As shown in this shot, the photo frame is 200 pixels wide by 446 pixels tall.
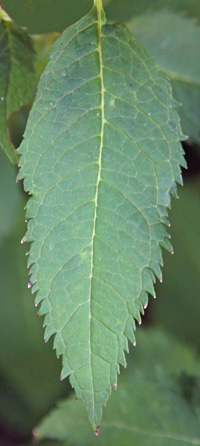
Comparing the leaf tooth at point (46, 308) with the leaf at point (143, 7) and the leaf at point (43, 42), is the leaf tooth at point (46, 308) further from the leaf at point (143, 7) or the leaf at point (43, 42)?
the leaf at point (143, 7)

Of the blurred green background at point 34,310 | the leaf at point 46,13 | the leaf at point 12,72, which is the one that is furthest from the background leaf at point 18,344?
the leaf at point 12,72

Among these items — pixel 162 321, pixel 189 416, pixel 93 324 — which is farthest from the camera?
pixel 162 321

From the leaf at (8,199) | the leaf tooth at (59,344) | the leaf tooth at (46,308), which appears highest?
the leaf tooth at (46,308)

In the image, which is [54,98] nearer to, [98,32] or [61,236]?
[98,32]

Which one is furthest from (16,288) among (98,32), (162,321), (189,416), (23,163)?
(98,32)

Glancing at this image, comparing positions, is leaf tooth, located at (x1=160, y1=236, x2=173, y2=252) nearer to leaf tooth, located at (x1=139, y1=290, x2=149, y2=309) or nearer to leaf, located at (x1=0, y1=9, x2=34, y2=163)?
leaf tooth, located at (x1=139, y1=290, x2=149, y2=309)
